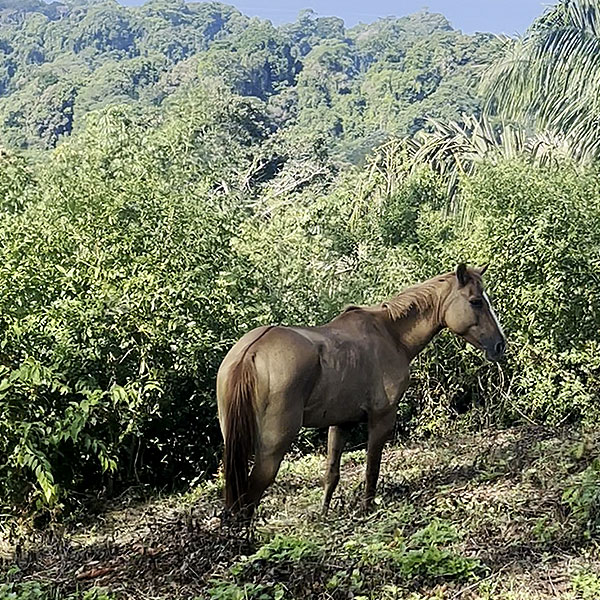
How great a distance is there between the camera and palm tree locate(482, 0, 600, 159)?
15.9m

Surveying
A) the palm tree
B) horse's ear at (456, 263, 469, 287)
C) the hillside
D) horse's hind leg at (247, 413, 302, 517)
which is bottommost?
horse's hind leg at (247, 413, 302, 517)

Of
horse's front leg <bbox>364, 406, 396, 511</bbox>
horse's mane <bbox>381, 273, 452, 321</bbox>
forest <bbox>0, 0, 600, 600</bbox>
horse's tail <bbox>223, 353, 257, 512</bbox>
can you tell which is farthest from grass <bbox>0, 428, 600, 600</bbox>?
horse's mane <bbox>381, 273, 452, 321</bbox>

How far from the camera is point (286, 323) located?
10.1m

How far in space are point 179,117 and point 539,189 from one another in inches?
781

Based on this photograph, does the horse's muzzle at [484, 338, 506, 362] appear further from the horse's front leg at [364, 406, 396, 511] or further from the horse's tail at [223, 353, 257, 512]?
the horse's tail at [223, 353, 257, 512]

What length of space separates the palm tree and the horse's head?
961 centimetres

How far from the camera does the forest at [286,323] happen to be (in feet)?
14.9

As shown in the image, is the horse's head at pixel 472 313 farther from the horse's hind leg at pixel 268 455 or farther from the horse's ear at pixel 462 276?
the horse's hind leg at pixel 268 455

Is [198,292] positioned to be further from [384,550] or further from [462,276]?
[384,550]

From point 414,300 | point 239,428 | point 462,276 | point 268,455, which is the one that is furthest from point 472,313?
point 239,428

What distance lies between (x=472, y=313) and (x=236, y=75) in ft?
226

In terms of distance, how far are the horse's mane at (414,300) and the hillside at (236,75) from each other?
29446mm

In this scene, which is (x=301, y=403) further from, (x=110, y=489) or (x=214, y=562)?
(x=110, y=489)

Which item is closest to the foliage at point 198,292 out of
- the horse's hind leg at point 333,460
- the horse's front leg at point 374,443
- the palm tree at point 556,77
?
the palm tree at point 556,77
